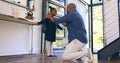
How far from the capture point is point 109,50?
3.37m

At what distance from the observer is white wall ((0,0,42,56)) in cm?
409

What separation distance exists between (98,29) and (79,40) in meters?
4.59

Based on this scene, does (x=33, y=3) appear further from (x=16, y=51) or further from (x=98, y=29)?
(x=98, y=29)

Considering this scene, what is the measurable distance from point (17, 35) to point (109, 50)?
2231mm

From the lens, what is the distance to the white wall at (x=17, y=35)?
409cm

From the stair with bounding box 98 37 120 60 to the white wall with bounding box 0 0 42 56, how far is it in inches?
80.0

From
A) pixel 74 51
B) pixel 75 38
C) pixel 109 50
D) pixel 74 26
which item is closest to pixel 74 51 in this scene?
pixel 74 51

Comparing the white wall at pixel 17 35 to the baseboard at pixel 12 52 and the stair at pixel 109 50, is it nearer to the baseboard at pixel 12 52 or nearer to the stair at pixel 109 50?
the baseboard at pixel 12 52

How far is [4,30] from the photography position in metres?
4.09

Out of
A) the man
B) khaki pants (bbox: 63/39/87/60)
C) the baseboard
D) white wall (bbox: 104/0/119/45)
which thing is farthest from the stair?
the baseboard

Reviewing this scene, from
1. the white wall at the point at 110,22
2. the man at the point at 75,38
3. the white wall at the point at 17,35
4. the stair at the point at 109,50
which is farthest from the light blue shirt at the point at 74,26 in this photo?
the white wall at the point at 17,35

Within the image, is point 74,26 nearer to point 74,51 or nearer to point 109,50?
point 74,51

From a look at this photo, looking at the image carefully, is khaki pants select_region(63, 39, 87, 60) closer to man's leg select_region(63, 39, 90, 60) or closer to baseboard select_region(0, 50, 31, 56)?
man's leg select_region(63, 39, 90, 60)

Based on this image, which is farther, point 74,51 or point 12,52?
point 12,52
